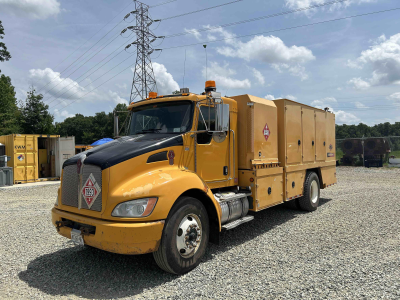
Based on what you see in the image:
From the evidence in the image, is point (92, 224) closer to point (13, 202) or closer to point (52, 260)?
point (52, 260)

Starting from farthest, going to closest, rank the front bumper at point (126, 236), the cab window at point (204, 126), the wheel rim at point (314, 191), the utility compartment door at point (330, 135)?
the utility compartment door at point (330, 135), the wheel rim at point (314, 191), the cab window at point (204, 126), the front bumper at point (126, 236)

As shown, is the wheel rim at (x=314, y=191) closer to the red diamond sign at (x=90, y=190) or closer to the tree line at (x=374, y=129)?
the red diamond sign at (x=90, y=190)

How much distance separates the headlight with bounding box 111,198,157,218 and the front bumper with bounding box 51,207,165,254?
0.37 ft

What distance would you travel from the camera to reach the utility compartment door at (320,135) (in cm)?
865

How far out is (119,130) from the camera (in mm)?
6020

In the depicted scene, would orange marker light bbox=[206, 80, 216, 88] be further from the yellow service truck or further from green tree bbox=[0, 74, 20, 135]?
green tree bbox=[0, 74, 20, 135]

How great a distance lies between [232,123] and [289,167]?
2.23m

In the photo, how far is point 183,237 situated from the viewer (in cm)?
409

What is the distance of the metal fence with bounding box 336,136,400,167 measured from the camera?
21.6 m

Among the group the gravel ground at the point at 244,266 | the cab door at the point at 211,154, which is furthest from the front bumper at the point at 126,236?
the cab door at the point at 211,154

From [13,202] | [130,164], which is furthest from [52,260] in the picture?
[13,202]

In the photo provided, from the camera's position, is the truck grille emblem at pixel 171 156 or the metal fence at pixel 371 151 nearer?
the truck grille emblem at pixel 171 156

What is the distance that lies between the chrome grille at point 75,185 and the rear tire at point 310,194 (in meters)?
6.00

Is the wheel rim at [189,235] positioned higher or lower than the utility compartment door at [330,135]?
lower
